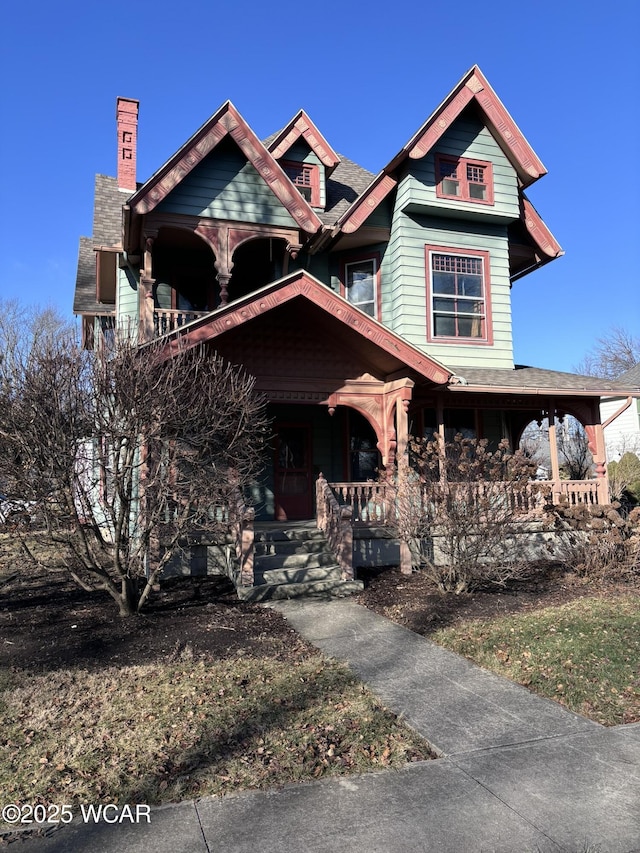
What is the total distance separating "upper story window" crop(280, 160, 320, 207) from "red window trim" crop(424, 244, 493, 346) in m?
3.17

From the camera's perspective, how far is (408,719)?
479 cm

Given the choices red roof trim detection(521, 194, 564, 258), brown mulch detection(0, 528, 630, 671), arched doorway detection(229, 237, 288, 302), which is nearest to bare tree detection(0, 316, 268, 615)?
brown mulch detection(0, 528, 630, 671)

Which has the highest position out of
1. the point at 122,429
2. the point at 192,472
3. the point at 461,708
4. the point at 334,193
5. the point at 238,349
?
the point at 334,193

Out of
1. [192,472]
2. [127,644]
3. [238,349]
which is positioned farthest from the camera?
[238,349]

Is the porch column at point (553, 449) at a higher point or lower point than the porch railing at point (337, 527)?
higher

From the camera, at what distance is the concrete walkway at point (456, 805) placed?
3209 mm

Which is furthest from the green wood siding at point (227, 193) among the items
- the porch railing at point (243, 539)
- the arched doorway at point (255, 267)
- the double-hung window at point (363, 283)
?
the porch railing at point (243, 539)

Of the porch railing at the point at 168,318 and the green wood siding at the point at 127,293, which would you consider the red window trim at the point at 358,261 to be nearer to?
the porch railing at the point at 168,318

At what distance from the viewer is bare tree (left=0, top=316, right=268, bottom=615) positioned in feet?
22.1

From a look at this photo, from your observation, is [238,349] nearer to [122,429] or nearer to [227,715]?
[122,429]

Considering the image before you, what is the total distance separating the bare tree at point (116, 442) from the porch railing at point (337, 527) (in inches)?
86.8

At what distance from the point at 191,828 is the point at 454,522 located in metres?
6.05

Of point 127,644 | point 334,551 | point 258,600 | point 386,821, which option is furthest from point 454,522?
point 386,821

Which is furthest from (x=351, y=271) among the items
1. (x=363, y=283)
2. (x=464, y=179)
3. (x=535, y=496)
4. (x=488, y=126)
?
(x=535, y=496)
